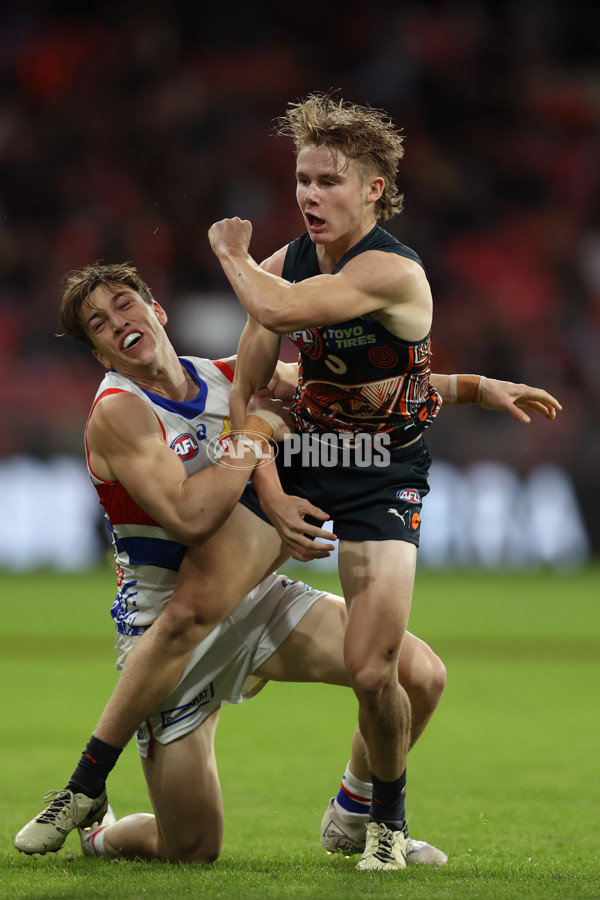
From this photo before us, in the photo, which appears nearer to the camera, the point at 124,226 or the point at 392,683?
the point at 392,683

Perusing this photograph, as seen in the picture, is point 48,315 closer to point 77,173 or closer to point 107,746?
point 77,173

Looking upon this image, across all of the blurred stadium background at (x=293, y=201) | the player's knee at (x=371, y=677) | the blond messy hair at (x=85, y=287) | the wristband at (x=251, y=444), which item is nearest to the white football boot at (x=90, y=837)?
the player's knee at (x=371, y=677)

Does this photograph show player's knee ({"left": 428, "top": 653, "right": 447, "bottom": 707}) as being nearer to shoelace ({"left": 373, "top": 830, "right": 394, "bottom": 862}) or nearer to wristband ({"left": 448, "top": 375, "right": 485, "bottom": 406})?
shoelace ({"left": 373, "top": 830, "right": 394, "bottom": 862})

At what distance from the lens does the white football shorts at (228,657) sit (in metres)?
4.05

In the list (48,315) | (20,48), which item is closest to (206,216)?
(48,315)

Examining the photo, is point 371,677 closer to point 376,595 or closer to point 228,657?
point 376,595

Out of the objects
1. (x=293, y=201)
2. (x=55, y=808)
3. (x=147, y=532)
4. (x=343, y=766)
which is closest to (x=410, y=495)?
(x=147, y=532)

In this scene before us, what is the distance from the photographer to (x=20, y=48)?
18453mm

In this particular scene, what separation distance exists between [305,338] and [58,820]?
1755mm

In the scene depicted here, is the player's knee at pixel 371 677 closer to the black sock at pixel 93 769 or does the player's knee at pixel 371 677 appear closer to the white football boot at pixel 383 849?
the white football boot at pixel 383 849

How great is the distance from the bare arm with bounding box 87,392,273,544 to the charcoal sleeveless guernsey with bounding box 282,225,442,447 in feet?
0.76

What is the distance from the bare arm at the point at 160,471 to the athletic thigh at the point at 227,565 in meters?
0.13

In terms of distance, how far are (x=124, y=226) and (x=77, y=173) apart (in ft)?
4.42

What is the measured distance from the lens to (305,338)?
3883 mm
